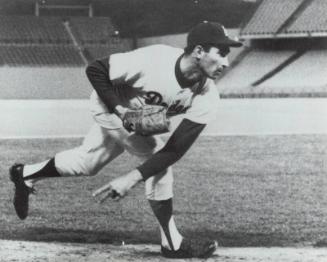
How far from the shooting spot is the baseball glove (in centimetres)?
→ 267

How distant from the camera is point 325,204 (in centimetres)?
455

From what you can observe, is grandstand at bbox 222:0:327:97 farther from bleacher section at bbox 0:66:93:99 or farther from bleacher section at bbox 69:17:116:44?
bleacher section at bbox 0:66:93:99

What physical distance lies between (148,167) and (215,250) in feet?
2.50

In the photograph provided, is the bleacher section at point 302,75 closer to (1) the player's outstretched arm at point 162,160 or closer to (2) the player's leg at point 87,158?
(2) the player's leg at point 87,158

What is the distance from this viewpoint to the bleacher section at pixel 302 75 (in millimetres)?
17825

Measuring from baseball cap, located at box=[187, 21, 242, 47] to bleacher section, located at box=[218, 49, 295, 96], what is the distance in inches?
638

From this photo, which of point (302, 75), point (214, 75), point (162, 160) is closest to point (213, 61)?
point (214, 75)

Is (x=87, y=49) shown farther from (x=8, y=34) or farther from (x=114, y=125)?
(x=114, y=125)

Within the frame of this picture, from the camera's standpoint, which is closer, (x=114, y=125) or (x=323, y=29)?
(x=114, y=125)

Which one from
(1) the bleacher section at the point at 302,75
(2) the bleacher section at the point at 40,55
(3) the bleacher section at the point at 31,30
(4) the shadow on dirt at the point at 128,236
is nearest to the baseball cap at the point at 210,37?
(4) the shadow on dirt at the point at 128,236

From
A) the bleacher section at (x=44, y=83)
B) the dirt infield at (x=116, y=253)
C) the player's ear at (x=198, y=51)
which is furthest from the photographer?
the bleacher section at (x=44, y=83)

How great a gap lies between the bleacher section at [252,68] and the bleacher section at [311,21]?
0.96 meters

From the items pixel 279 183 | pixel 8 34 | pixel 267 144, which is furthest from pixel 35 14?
pixel 279 183

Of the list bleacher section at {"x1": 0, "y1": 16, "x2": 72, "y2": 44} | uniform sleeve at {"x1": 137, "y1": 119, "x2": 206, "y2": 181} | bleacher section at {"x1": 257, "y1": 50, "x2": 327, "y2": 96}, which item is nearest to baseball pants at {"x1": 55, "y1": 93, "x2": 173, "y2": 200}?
uniform sleeve at {"x1": 137, "y1": 119, "x2": 206, "y2": 181}
